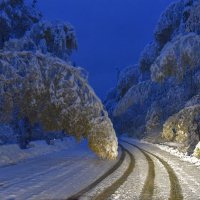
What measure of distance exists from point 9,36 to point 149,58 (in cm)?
2221

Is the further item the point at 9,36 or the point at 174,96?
the point at 174,96

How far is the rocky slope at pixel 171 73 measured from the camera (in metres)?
29.3

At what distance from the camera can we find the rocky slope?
29.3 metres

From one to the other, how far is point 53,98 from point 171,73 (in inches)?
471

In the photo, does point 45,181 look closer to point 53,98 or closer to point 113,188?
point 113,188

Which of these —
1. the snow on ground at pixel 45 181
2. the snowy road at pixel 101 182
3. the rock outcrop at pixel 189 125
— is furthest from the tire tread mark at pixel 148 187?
the rock outcrop at pixel 189 125

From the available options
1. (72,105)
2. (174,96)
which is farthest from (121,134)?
(72,105)

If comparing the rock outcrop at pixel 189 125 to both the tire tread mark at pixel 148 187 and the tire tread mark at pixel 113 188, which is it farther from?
the tire tread mark at pixel 113 188

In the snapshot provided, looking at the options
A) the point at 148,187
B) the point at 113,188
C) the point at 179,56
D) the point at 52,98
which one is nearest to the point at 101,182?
the point at 113,188

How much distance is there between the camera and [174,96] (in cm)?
4147

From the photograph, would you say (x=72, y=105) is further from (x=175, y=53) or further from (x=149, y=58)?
(x=149, y=58)

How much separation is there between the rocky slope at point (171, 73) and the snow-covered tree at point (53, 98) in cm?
841

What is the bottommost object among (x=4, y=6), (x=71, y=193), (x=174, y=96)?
(x=71, y=193)

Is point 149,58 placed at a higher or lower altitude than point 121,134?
higher
